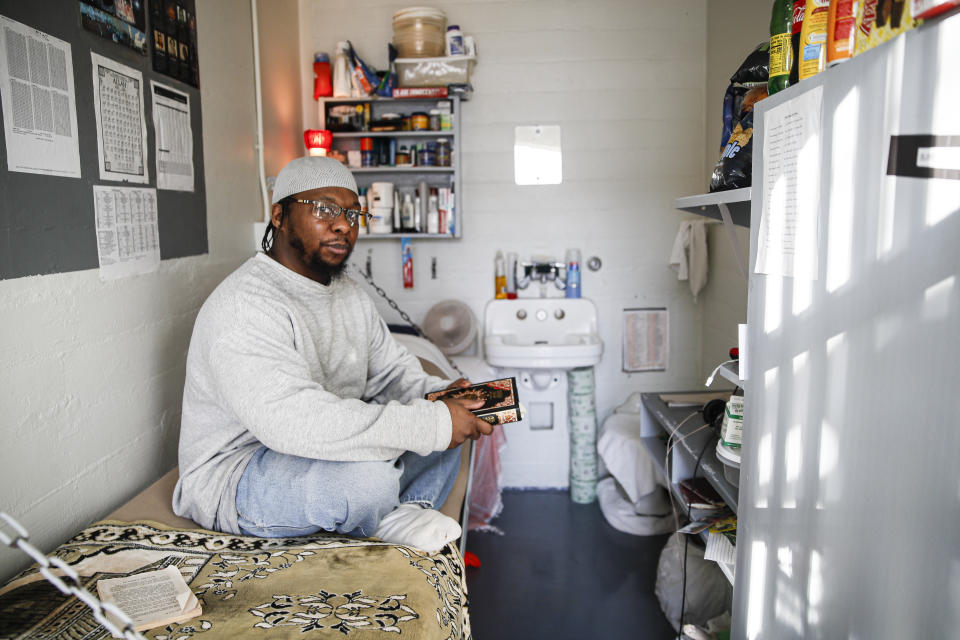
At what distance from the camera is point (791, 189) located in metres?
1.33

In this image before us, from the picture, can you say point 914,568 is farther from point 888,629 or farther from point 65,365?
point 65,365

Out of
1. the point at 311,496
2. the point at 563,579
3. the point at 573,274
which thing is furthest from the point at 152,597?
the point at 573,274

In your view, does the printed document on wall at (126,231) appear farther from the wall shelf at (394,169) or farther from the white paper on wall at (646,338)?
the white paper on wall at (646,338)

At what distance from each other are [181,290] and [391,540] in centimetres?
116

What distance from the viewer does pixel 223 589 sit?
140 cm

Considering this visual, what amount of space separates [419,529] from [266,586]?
423 millimetres

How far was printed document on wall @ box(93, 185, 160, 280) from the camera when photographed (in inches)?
71.7

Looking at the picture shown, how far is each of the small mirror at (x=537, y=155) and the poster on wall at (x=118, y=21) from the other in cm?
199

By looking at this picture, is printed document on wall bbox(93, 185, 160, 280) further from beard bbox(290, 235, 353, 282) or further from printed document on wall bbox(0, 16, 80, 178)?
beard bbox(290, 235, 353, 282)

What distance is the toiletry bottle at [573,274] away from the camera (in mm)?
3572

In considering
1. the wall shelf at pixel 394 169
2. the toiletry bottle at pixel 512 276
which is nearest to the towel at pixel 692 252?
the toiletry bottle at pixel 512 276

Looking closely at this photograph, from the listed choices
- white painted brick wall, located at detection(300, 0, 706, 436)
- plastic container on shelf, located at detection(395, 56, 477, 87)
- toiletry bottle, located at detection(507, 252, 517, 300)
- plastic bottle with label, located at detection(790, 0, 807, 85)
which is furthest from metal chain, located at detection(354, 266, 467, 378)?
plastic bottle with label, located at detection(790, 0, 807, 85)

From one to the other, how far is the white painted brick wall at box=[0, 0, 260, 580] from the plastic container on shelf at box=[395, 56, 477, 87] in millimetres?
892

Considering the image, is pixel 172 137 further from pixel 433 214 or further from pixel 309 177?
pixel 433 214
